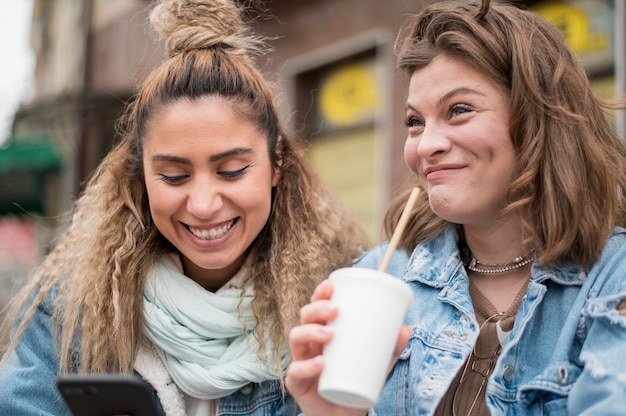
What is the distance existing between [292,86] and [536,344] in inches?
232

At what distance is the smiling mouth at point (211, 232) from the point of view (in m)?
2.37

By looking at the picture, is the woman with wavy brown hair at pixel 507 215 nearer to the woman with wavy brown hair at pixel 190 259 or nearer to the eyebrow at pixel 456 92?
the eyebrow at pixel 456 92

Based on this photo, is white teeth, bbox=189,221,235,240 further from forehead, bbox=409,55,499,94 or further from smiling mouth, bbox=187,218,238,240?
forehead, bbox=409,55,499,94

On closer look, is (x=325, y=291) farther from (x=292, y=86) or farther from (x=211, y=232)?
(x=292, y=86)

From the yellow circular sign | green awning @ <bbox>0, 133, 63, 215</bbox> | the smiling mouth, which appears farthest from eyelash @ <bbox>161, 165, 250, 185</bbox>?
green awning @ <bbox>0, 133, 63, 215</bbox>

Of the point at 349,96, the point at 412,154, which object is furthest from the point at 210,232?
the point at 349,96

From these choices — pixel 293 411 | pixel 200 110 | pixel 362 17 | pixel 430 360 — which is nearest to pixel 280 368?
pixel 293 411

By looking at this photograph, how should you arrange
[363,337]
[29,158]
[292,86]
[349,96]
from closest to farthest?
[363,337]
[349,96]
[292,86]
[29,158]

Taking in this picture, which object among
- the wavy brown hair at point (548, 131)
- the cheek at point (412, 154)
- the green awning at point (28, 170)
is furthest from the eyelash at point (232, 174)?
the green awning at point (28, 170)

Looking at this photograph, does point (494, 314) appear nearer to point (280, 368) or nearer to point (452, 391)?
point (452, 391)

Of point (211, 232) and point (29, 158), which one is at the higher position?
point (211, 232)

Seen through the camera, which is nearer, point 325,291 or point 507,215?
point 325,291

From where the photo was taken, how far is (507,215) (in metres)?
2.06

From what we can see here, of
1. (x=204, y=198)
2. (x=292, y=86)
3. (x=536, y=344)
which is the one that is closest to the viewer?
(x=536, y=344)
